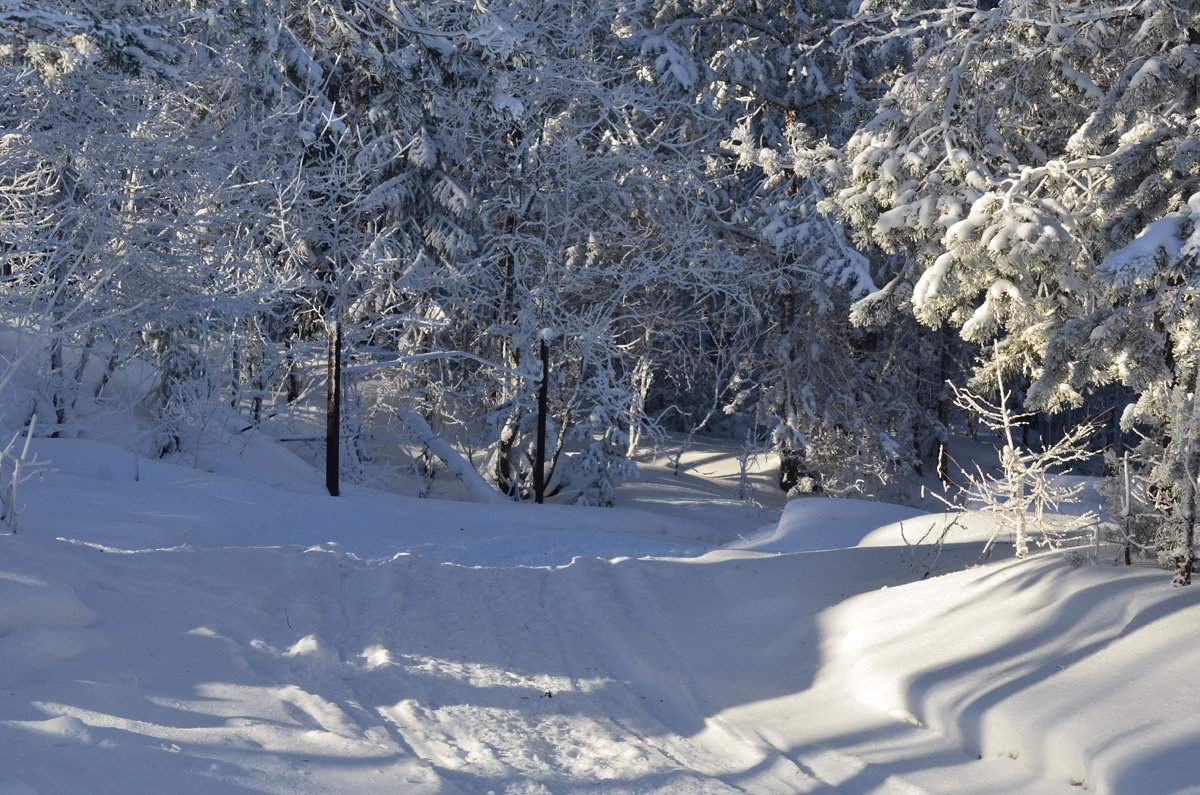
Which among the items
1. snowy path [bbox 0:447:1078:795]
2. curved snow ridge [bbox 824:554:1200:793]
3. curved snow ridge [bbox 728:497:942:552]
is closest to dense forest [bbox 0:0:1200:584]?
curved snow ridge [bbox 824:554:1200:793]

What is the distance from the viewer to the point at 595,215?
69.7 ft

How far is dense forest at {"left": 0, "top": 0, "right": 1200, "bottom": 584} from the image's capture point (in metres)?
7.05

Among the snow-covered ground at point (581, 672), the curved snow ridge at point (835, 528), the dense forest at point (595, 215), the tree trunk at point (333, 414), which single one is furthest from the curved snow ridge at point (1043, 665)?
the tree trunk at point (333, 414)

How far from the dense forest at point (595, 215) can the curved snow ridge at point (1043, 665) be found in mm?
724

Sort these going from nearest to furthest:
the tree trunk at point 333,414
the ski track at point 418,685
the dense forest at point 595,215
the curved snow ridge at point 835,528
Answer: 1. the ski track at point 418,685
2. the dense forest at point 595,215
3. the curved snow ridge at point 835,528
4. the tree trunk at point 333,414

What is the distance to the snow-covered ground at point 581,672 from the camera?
13.6ft

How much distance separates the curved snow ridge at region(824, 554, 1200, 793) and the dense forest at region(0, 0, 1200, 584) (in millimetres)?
724

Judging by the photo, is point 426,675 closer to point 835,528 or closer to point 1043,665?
point 1043,665

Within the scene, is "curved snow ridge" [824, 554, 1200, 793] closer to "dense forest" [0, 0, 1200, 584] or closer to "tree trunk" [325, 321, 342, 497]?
"dense forest" [0, 0, 1200, 584]

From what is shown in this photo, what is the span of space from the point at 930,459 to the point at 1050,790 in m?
27.3

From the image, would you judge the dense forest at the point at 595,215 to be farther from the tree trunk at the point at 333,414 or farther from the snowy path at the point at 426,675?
the snowy path at the point at 426,675

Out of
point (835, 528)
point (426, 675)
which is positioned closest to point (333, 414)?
point (835, 528)

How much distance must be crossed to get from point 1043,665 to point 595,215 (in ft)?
56.5

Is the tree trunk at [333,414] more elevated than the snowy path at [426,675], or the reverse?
the tree trunk at [333,414]
